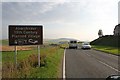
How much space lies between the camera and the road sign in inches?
758

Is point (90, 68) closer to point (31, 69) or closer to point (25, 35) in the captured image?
point (31, 69)

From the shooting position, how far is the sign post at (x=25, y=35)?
63.2 feet

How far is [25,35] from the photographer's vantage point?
1958 centimetres

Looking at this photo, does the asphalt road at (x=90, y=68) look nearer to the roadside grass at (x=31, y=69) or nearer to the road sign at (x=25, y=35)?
the roadside grass at (x=31, y=69)

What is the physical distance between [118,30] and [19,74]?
114897 mm

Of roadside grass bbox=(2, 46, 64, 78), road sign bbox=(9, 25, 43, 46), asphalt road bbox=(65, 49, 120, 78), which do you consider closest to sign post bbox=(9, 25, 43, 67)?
road sign bbox=(9, 25, 43, 46)

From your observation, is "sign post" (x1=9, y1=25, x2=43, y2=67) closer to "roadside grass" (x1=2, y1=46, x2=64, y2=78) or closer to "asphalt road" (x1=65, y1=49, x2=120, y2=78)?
"roadside grass" (x1=2, y1=46, x2=64, y2=78)

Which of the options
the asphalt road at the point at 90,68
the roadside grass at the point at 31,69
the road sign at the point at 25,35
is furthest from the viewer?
the road sign at the point at 25,35

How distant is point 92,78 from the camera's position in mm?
13828

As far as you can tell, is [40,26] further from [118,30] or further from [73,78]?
[118,30]

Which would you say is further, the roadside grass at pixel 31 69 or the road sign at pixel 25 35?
the road sign at pixel 25 35

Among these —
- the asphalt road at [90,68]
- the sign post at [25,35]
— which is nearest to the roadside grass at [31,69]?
the asphalt road at [90,68]

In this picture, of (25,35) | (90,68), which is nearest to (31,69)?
(25,35)

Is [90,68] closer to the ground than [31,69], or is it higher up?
closer to the ground
